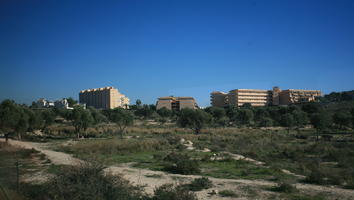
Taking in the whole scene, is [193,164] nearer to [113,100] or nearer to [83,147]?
[83,147]

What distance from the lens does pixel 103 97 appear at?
177625mm

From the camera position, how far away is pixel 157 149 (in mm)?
31172

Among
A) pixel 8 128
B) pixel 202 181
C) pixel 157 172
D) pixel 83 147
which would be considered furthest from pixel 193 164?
pixel 8 128

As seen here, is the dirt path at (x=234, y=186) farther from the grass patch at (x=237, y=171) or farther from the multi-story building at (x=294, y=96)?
the multi-story building at (x=294, y=96)

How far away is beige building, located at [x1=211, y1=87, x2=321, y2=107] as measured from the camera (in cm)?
14738

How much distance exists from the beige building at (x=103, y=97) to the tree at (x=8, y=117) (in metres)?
132

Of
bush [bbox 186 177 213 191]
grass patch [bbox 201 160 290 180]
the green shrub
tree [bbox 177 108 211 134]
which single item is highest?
tree [bbox 177 108 211 134]

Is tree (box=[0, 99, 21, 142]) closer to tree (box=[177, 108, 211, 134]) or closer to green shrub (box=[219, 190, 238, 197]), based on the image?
tree (box=[177, 108, 211, 134])

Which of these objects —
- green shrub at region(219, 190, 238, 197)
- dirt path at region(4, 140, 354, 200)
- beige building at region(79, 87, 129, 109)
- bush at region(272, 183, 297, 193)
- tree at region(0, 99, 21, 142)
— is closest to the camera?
dirt path at region(4, 140, 354, 200)

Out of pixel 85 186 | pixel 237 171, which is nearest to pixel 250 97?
pixel 237 171

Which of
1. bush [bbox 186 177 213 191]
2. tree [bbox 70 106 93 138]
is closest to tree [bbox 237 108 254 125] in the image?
tree [bbox 70 106 93 138]

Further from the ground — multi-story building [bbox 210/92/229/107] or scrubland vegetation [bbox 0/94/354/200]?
multi-story building [bbox 210/92/229/107]

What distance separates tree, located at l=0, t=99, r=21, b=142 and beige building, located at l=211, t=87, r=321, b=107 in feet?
415

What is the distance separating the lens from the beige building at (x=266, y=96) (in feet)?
484
